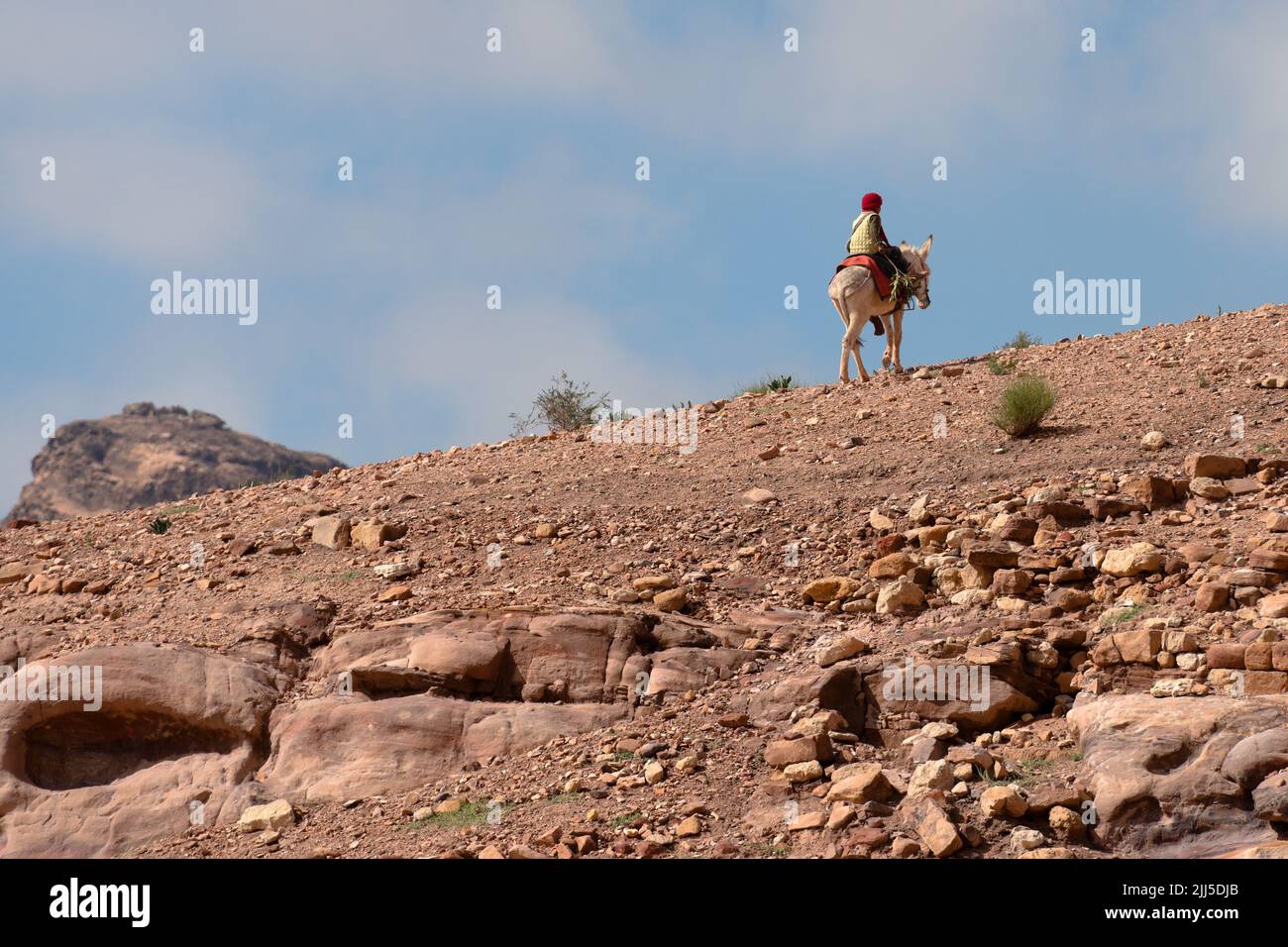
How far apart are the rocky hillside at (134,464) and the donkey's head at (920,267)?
220 ft

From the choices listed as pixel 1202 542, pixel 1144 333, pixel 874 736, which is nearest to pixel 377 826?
pixel 874 736

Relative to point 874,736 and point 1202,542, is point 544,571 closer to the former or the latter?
point 874,736

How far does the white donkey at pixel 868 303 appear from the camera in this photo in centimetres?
1609

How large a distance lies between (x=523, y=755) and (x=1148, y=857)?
388cm

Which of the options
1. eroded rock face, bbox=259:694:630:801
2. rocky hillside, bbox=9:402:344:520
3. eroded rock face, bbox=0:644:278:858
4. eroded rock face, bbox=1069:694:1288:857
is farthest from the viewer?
rocky hillside, bbox=9:402:344:520

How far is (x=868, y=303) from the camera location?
16156 millimetres

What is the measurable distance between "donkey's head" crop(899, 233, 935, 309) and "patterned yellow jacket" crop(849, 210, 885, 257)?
1.33 feet

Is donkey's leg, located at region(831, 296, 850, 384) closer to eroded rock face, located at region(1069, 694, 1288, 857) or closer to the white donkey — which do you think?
the white donkey

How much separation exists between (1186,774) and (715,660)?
3.37 metres

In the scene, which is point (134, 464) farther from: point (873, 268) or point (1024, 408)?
point (1024, 408)

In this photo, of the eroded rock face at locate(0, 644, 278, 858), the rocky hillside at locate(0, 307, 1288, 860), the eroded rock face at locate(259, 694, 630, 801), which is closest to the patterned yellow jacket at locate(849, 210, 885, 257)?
the rocky hillside at locate(0, 307, 1288, 860)

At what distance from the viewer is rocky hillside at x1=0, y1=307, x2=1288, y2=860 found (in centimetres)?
759

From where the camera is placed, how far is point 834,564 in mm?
11008

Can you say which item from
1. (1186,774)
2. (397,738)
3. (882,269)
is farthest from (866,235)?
(1186,774)
